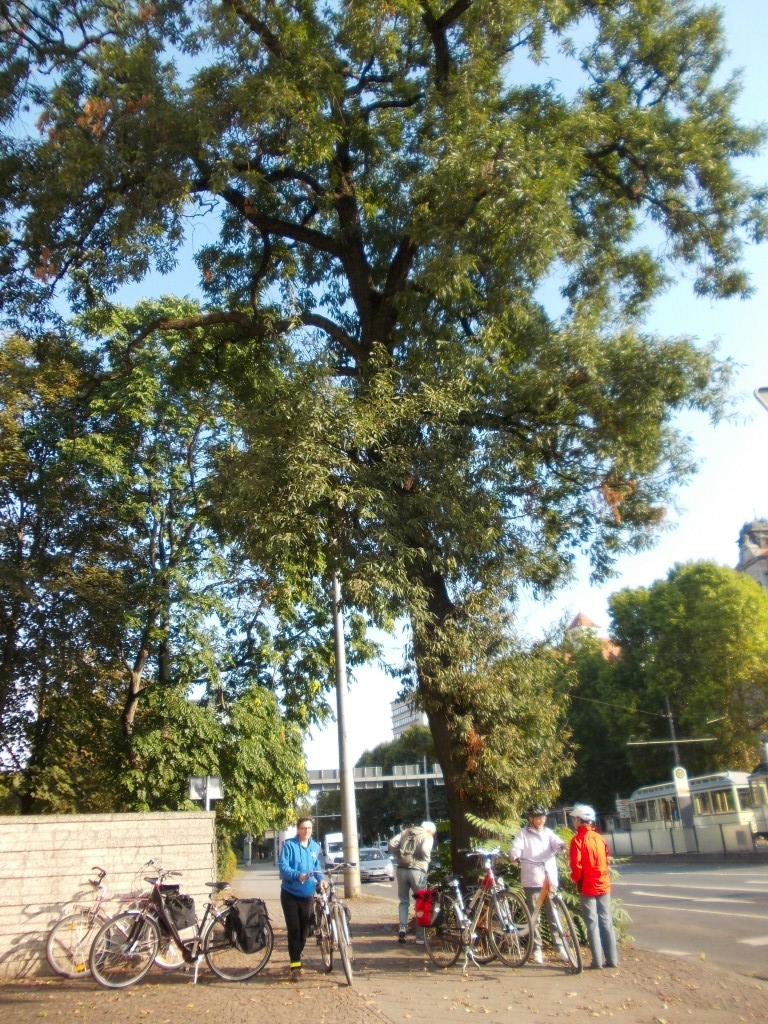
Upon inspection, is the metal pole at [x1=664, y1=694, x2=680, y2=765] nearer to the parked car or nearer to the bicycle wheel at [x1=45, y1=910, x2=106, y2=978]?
the parked car

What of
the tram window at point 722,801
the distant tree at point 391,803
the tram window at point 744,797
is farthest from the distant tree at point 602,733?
the tram window at point 744,797

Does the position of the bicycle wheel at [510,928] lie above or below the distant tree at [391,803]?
below

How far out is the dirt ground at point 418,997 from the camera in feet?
23.0

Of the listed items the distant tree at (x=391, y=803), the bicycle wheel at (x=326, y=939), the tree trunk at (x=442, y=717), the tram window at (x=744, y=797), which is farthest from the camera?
the distant tree at (x=391, y=803)

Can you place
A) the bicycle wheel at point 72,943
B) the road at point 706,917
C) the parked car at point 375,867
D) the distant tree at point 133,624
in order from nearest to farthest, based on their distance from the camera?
the bicycle wheel at point 72,943
the road at point 706,917
the distant tree at point 133,624
the parked car at point 375,867

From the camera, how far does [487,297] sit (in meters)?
12.3

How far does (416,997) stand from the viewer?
7.82m

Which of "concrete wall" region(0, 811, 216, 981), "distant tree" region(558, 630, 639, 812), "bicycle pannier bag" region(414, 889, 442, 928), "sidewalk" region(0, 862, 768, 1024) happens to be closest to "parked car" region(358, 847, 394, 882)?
"distant tree" region(558, 630, 639, 812)

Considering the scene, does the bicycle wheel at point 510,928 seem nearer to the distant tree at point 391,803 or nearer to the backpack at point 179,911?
the backpack at point 179,911

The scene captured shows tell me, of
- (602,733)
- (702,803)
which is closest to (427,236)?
(702,803)

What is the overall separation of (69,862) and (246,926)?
7.26ft

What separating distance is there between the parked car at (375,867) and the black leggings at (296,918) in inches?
1095

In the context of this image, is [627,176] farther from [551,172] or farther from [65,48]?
[65,48]

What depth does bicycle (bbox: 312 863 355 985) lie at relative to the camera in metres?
8.74
